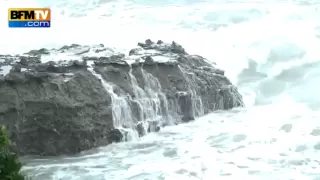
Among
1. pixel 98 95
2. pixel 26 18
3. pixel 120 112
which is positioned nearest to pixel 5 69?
pixel 98 95

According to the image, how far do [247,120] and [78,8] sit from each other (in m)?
16.3

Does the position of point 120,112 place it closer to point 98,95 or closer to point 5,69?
point 98,95

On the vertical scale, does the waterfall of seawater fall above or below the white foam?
below

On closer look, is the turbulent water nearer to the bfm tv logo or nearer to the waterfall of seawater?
the waterfall of seawater

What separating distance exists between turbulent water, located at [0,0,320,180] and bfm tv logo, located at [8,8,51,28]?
5.49 metres

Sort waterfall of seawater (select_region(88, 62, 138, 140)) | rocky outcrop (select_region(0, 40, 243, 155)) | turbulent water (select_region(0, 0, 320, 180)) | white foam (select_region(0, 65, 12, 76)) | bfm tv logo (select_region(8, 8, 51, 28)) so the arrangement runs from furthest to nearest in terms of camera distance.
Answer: bfm tv logo (select_region(8, 8, 51, 28)) → waterfall of seawater (select_region(88, 62, 138, 140)) → white foam (select_region(0, 65, 12, 76)) → rocky outcrop (select_region(0, 40, 243, 155)) → turbulent water (select_region(0, 0, 320, 180))

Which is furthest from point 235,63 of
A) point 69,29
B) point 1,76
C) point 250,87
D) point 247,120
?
point 1,76

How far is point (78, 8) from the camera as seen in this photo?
28297mm

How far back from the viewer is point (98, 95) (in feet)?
41.0

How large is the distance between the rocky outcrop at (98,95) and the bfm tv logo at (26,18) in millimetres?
1213

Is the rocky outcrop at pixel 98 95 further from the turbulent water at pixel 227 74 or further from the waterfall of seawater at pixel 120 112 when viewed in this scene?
the turbulent water at pixel 227 74

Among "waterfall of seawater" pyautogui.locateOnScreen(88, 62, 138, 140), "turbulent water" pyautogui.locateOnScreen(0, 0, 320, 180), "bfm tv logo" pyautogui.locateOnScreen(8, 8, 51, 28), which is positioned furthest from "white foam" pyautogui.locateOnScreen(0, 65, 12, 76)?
"bfm tv logo" pyautogui.locateOnScreen(8, 8, 51, 28)

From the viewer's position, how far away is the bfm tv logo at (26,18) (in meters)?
15.9

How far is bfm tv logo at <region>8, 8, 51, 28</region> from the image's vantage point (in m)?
15.9
